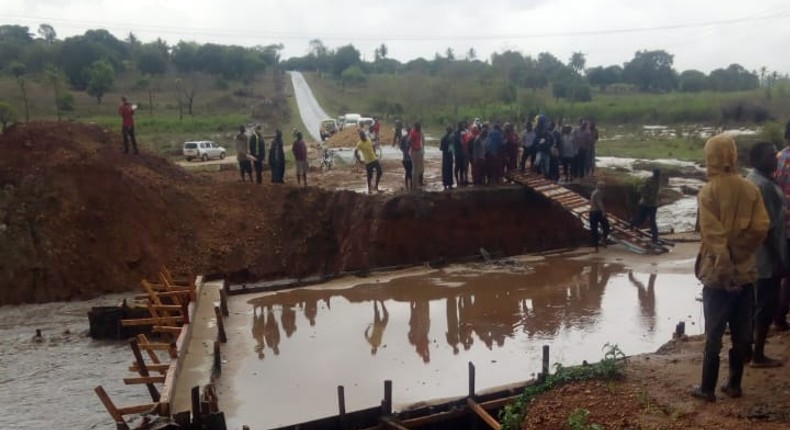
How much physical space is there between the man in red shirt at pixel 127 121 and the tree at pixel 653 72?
259 ft

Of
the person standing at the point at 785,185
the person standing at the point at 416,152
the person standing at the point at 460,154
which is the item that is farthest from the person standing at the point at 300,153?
the person standing at the point at 785,185

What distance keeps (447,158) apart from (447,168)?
0.85 ft

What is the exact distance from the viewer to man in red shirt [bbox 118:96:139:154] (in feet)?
59.1

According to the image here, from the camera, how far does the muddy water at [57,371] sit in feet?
33.1

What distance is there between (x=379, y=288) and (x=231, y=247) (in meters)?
4.28

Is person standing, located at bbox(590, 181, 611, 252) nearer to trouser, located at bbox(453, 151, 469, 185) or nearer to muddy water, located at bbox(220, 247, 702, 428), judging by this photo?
muddy water, located at bbox(220, 247, 702, 428)

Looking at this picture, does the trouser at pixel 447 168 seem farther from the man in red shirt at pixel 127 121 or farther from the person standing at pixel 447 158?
the man in red shirt at pixel 127 121

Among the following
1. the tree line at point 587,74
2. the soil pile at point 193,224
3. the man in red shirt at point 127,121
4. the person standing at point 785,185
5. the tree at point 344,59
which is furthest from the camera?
the tree at point 344,59

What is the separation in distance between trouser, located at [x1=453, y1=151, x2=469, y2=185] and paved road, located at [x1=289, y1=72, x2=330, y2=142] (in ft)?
74.9

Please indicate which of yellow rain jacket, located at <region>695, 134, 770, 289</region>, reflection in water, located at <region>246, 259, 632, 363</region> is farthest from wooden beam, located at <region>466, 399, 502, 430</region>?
yellow rain jacket, located at <region>695, 134, 770, 289</region>

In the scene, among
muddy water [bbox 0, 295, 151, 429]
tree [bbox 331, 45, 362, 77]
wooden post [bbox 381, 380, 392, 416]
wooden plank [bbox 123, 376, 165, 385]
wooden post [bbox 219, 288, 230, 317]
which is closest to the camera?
wooden post [bbox 381, 380, 392, 416]

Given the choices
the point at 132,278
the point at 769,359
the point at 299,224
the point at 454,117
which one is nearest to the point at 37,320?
the point at 132,278

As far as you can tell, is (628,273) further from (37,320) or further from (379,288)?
(37,320)

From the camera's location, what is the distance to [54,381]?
11.3 meters
